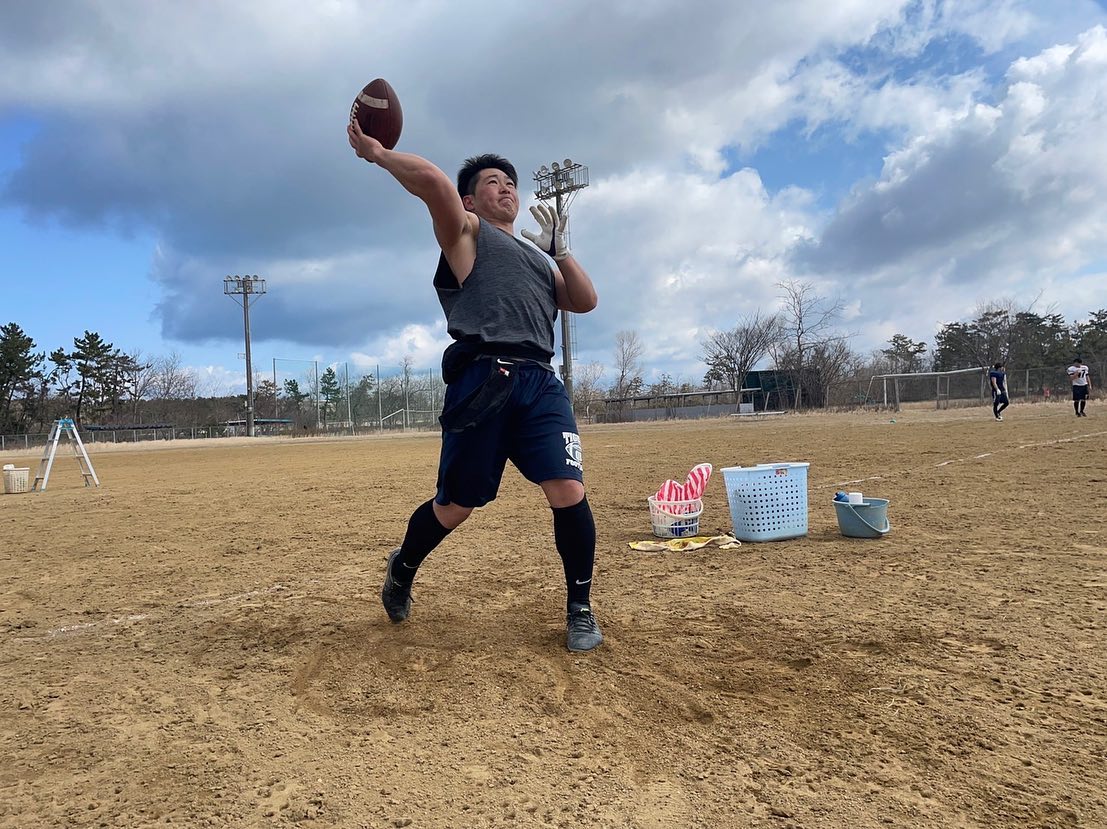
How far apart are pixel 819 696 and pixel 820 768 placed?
0.43m

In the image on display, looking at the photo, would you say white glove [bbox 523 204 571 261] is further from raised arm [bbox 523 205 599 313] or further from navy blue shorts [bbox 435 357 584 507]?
navy blue shorts [bbox 435 357 584 507]

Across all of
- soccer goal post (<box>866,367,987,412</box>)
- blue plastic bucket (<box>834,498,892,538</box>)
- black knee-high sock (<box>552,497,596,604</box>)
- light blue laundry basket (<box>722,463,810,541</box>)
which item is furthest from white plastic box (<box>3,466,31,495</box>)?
soccer goal post (<box>866,367,987,412</box>)

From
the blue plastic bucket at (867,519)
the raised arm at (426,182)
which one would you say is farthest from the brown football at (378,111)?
the blue plastic bucket at (867,519)

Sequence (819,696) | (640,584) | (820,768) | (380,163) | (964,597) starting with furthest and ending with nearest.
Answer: (640,584) < (964,597) < (380,163) < (819,696) < (820,768)

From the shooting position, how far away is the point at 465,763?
69.3 inches

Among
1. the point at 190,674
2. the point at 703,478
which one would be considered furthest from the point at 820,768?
the point at 703,478

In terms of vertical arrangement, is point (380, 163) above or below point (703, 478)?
above

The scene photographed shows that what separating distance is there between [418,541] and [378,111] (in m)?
1.76

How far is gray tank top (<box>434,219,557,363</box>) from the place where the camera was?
2.62 m

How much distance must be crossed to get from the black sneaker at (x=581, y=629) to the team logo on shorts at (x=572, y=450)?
562mm

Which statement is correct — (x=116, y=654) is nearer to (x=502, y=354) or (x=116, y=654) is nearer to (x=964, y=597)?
(x=502, y=354)

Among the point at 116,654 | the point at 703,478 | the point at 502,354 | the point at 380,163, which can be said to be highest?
the point at 380,163

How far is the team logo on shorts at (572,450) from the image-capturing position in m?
2.65

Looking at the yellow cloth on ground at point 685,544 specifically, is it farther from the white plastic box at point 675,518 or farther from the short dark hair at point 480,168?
the short dark hair at point 480,168
